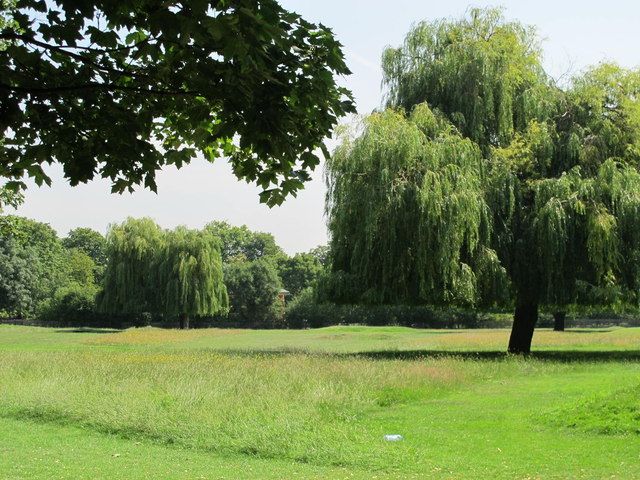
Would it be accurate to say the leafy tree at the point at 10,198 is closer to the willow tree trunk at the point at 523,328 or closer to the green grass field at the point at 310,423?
the green grass field at the point at 310,423

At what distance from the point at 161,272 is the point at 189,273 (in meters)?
2.22

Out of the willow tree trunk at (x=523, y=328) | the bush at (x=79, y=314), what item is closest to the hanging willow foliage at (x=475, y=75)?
the willow tree trunk at (x=523, y=328)

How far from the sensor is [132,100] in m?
5.89

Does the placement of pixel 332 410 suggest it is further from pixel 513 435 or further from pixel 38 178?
pixel 38 178

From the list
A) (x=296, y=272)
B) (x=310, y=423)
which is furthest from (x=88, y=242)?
(x=310, y=423)

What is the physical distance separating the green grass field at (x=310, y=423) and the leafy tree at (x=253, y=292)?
2453 inches

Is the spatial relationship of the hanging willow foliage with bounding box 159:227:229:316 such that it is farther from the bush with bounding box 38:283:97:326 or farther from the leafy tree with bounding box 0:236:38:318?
the leafy tree with bounding box 0:236:38:318

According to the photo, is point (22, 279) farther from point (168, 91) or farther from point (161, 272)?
point (168, 91)

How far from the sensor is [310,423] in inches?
465

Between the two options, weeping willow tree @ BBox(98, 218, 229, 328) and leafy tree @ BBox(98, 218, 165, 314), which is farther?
leafy tree @ BBox(98, 218, 165, 314)

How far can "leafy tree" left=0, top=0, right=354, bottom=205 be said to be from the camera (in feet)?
13.7

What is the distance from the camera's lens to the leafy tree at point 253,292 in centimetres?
8262

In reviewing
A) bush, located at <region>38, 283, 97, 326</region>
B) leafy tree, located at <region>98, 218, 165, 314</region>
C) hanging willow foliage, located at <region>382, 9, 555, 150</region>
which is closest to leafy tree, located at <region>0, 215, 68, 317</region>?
bush, located at <region>38, 283, 97, 326</region>

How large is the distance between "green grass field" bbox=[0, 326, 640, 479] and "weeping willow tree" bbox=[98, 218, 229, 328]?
4027 centimetres
